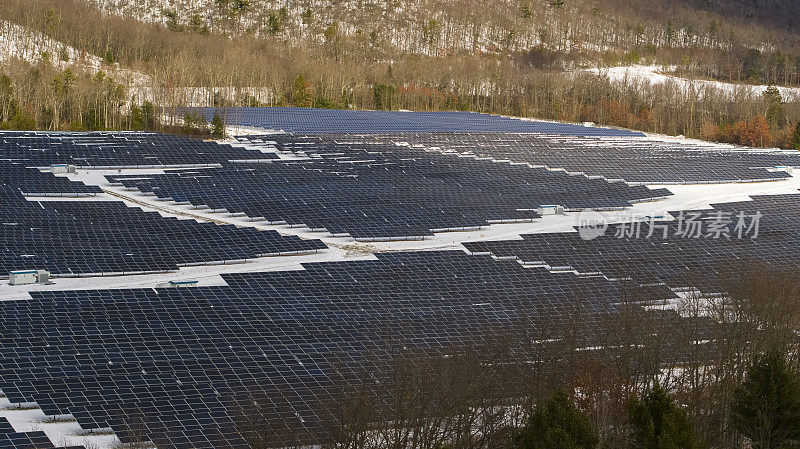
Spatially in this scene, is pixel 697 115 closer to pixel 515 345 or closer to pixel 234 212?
pixel 234 212

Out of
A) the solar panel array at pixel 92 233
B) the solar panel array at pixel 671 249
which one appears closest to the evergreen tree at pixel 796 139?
the solar panel array at pixel 671 249

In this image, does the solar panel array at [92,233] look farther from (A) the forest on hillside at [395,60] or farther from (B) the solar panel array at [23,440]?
(A) the forest on hillside at [395,60]

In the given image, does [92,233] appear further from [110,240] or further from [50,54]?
[50,54]

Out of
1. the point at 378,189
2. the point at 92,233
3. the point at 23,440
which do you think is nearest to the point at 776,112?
the point at 378,189

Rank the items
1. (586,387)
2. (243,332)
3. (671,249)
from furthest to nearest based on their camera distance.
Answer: (671,249), (243,332), (586,387)

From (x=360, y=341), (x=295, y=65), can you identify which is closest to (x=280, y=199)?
(x=360, y=341)

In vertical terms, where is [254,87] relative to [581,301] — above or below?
above
